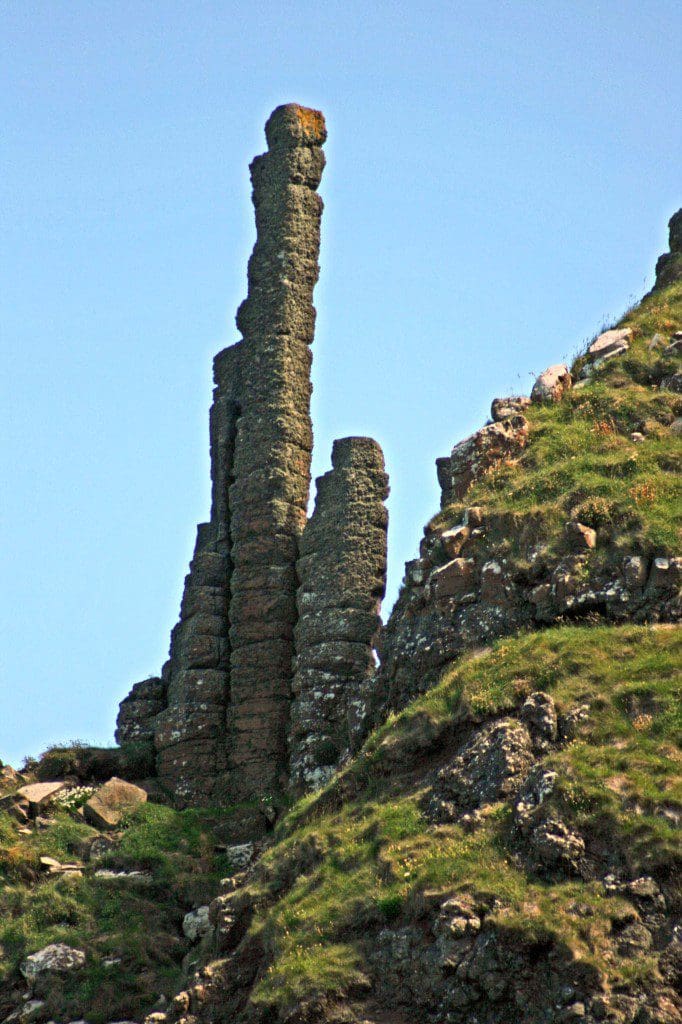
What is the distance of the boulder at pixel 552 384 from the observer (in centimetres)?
4194

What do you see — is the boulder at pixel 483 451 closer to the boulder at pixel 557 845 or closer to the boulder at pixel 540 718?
the boulder at pixel 540 718

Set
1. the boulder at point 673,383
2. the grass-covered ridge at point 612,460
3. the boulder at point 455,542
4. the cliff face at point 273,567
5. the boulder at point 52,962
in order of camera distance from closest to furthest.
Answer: the grass-covered ridge at point 612,460, the boulder at point 52,962, the boulder at point 455,542, the boulder at point 673,383, the cliff face at point 273,567

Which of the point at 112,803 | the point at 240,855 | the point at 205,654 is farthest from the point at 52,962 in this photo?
the point at 205,654

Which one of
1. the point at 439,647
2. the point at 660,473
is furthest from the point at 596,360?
the point at 439,647

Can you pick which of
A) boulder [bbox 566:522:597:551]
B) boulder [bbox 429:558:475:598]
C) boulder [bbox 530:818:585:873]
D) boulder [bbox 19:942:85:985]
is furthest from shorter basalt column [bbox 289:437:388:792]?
boulder [bbox 530:818:585:873]

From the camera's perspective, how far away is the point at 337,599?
42000 mm

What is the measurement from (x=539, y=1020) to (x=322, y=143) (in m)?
31.8

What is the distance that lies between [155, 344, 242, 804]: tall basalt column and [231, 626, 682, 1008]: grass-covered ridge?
28.7 feet

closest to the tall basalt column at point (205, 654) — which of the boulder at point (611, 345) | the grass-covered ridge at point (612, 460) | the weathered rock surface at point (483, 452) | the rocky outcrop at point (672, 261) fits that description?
the weathered rock surface at point (483, 452)

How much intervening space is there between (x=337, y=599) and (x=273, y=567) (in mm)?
3302

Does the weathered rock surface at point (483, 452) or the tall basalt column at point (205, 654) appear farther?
the tall basalt column at point (205, 654)

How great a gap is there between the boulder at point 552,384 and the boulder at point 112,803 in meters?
14.8

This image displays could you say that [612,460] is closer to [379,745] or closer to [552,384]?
[552,384]

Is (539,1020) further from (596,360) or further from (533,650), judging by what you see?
(596,360)
